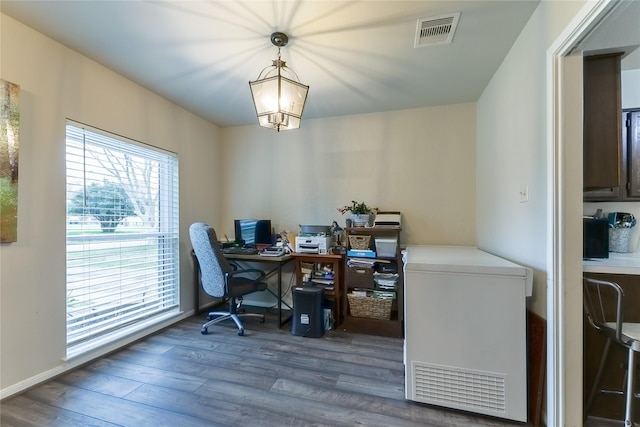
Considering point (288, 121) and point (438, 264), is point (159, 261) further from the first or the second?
point (438, 264)

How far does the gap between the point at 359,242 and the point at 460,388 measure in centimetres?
151

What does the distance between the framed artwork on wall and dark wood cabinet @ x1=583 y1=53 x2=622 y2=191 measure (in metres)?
3.54

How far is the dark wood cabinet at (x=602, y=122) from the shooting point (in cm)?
152

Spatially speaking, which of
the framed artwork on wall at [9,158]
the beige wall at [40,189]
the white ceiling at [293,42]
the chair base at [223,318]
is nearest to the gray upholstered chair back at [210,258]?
the chair base at [223,318]

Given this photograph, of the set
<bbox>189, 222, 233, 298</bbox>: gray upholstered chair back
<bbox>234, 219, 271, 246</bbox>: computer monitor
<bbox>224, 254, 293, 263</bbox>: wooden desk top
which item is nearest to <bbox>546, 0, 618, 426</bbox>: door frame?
<bbox>224, 254, 293, 263</bbox>: wooden desk top

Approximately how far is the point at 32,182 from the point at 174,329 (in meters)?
1.81

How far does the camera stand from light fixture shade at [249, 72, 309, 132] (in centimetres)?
173

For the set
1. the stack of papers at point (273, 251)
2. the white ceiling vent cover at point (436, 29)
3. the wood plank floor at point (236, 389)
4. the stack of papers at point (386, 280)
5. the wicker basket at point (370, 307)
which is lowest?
the wood plank floor at point (236, 389)

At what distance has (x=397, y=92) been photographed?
2.68 m

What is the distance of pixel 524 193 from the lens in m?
1.75

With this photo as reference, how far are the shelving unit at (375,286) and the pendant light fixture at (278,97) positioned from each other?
145 cm

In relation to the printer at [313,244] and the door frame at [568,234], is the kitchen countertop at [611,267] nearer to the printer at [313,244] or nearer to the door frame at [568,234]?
the door frame at [568,234]

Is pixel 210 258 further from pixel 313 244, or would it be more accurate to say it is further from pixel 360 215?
pixel 360 215

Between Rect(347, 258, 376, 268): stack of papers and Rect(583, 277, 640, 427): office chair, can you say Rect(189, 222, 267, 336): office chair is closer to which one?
Rect(347, 258, 376, 268): stack of papers
